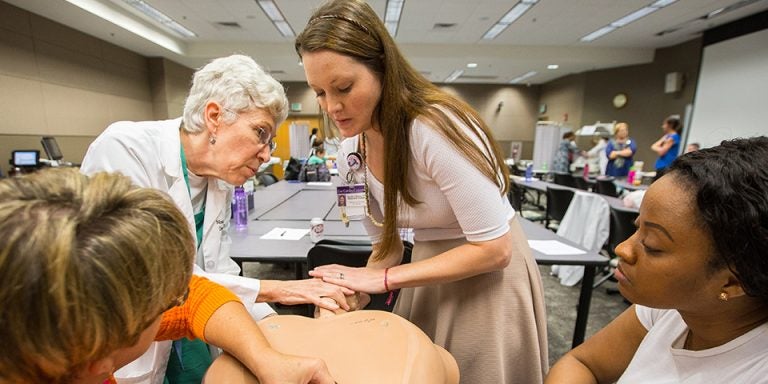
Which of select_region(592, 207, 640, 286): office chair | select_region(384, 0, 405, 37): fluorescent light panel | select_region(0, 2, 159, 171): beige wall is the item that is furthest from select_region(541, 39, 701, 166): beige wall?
select_region(0, 2, 159, 171): beige wall

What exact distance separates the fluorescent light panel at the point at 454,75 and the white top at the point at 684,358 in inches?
415

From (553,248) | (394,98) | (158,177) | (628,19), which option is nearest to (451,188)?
(394,98)

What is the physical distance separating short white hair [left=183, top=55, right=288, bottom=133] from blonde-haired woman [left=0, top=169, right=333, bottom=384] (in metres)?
0.71

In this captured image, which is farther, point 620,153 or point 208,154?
point 620,153

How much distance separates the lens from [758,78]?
243 inches

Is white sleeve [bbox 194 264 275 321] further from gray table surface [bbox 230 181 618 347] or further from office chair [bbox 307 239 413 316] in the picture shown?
gray table surface [bbox 230 181 618 347]

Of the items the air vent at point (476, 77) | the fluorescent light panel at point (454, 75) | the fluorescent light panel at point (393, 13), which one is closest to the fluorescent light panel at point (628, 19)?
the fluorescent light panel at point (454, 75)

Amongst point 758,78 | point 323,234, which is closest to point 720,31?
point 758,78

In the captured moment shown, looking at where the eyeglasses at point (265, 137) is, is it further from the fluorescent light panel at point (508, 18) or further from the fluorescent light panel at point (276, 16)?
the fluorescent light panel at point (508, 18)

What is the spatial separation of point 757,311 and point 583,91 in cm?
1162

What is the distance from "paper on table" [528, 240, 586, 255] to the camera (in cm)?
199

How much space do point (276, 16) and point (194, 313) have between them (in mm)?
7188

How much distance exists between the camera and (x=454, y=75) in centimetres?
1130

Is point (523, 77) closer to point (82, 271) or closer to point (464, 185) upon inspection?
point (464, 185)
